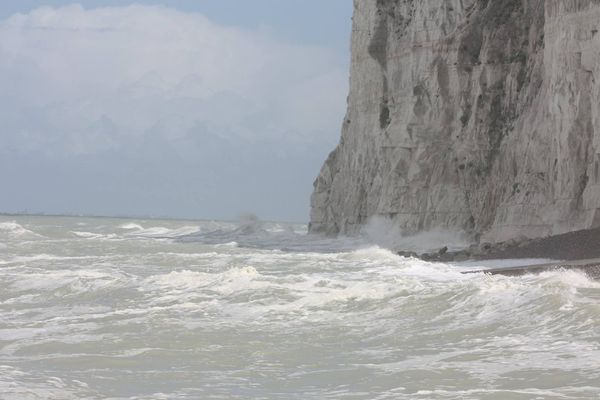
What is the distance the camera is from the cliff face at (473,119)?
32.3 meters

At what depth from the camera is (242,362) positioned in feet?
40.4

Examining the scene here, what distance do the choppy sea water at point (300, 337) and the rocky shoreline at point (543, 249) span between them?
15.0 feet

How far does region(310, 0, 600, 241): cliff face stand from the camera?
32281 mm

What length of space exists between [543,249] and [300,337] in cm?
1552

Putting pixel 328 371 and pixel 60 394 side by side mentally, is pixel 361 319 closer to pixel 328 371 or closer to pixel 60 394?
pixel 328 371

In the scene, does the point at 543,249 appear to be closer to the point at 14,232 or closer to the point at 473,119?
the point at 473,119

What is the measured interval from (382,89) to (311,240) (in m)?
9.22

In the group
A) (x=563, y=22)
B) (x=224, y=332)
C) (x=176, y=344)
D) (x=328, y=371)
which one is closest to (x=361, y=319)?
(x=224, y=332)

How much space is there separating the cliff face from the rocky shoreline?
74.8 inches

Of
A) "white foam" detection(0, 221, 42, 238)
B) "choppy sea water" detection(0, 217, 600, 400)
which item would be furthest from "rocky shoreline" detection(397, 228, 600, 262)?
"white foam" detection(0, 221, 42, 238)

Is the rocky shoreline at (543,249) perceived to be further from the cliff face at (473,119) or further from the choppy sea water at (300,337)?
the choppy sea water at (300,337)

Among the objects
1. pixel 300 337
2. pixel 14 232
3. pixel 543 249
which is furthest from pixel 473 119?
pixel 14 232

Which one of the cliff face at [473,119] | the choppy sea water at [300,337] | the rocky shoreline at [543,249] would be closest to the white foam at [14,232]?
the cliff face at [473,119]

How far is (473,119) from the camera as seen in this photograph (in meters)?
43.2
